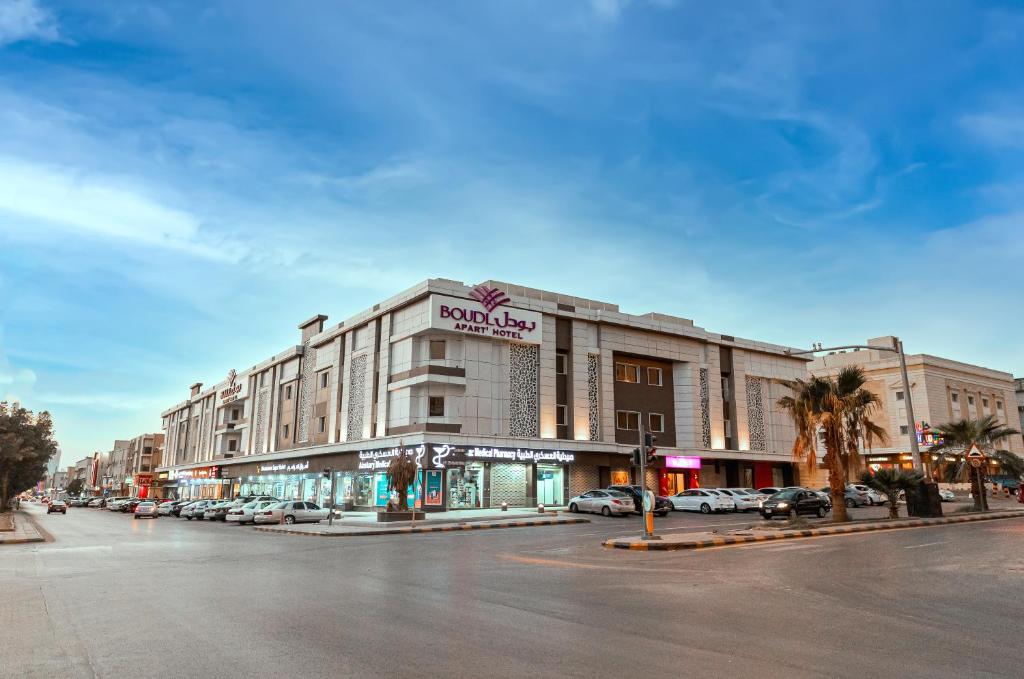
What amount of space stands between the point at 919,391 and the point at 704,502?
4844cm

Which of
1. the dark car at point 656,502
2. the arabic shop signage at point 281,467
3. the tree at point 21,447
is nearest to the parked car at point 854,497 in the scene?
the dark car at point 656,502

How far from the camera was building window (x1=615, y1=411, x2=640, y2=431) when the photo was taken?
5259cm

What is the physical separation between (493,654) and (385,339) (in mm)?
43224

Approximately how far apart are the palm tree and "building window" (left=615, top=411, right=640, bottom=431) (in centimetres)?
2016

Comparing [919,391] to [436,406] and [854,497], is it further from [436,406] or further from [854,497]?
[436,406]

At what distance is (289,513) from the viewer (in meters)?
38.4

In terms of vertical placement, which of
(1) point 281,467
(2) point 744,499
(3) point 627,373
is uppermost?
(3) point 627,373

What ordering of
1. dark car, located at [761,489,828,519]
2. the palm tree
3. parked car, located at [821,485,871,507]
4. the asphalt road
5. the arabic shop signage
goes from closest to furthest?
the asphalt road, dark car, located at [761,489,828,519], the palm tree, parked car, located at [821,485,871,507], the arabic shop signage

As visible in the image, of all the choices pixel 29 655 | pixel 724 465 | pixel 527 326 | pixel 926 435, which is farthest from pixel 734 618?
pixel 724 465

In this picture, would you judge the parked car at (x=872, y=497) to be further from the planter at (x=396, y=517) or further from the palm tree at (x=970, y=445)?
the planter at (x=396, y=517)

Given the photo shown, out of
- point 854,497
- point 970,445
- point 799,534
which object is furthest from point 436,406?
point 970,445

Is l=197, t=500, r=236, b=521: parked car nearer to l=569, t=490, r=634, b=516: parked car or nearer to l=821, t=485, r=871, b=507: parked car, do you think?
l=569, t=490, r=634, b=516: parked car

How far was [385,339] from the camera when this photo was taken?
162 ft

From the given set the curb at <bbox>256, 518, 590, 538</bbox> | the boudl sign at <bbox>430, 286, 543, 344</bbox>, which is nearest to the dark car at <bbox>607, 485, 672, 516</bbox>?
the curb at <bbox>256, 518, 590, 538</bbox>
